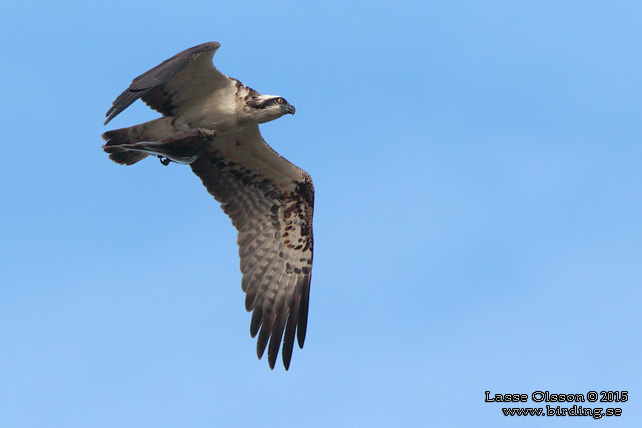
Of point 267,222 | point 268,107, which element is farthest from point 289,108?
point 267,222

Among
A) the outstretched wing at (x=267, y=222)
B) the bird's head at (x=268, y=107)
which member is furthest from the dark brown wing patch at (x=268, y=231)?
the bird's head at (x=268, y=107)

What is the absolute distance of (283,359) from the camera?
13.9 metres

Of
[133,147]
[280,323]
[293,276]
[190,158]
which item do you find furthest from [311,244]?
[133,147]

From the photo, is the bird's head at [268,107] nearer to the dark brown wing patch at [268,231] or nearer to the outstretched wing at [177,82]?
the outstretched wing at [177,82]

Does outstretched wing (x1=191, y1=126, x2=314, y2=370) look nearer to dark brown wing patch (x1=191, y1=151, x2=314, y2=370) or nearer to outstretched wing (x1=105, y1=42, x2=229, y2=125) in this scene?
dark brown wing patch (x1=191, y1=151, x2=314, y2=370)

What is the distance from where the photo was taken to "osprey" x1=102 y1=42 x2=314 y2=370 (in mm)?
13321

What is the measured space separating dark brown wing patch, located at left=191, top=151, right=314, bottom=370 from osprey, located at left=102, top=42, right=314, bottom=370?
16mm

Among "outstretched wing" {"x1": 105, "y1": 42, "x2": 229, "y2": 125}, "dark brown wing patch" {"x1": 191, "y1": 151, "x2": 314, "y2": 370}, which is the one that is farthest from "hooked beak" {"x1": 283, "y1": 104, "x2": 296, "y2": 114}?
"dark brown wing patch" {"x1": 191, "y1": 151, "x2": 314, "y2": 370}

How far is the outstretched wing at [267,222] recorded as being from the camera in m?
14.4

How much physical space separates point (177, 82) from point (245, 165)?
2.03m

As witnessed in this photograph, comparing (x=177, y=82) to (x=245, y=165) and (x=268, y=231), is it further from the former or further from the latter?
(x=268, y=231)

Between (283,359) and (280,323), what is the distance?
603 mm

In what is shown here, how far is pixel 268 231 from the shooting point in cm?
1511

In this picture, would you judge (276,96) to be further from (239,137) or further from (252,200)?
(252,200)
